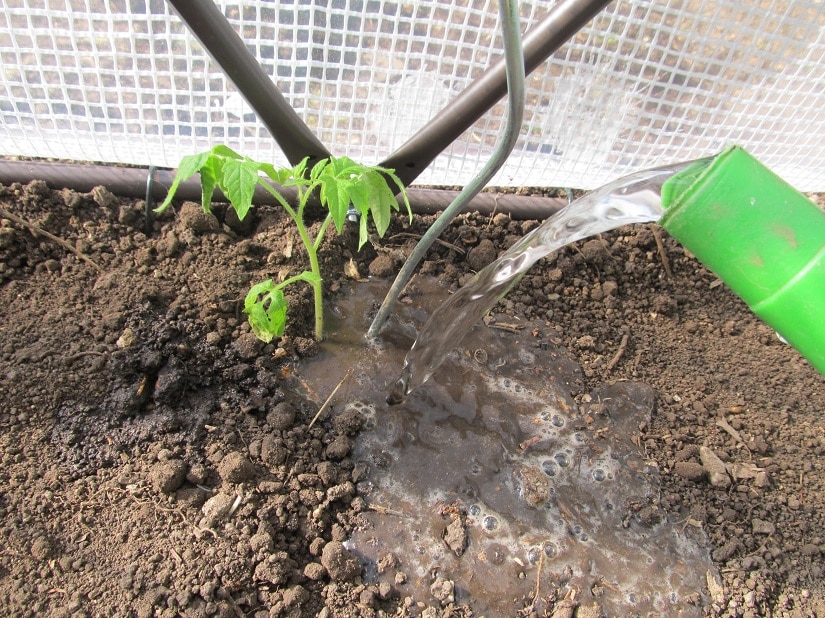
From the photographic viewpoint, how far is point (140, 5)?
130cm

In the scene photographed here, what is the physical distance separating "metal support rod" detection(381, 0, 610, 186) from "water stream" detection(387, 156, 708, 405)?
34 centimetres

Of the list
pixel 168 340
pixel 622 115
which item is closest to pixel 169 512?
pixel 168 340

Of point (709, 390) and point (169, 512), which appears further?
point (709, 390)

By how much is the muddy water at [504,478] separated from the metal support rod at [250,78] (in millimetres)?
387

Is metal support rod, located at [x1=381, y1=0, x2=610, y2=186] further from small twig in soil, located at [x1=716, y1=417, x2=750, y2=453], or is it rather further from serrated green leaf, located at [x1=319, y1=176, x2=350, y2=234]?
small twig in soil, located at [x1=716, y1=417, x2=750, y2=453]

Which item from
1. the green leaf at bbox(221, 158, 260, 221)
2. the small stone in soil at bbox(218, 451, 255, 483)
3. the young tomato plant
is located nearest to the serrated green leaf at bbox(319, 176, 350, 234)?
the young tomato plant

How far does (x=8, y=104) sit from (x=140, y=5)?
1.47 feet

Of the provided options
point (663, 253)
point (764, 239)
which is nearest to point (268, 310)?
point (764, 239)

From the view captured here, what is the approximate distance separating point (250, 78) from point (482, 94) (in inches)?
20.5

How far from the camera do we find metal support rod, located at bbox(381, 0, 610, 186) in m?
1.22

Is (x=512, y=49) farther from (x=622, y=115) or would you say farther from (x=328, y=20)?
(x=622, y=115)

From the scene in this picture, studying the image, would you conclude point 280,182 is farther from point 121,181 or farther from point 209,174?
point 121,181

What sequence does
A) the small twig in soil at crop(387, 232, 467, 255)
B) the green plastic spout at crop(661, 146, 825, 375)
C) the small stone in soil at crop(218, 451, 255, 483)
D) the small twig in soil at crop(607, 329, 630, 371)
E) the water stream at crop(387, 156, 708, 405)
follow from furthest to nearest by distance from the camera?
the small twig in soil at crop(387, 232, 467, 255) < the small twig in soil at crop(607, 329, 630, 371) < the small stone in soil at crop(218, 451, 255, 483) < the water stream at crop(387, 156, 708, 405) < the green plastic spout at crop(661, 146, 825, 375)

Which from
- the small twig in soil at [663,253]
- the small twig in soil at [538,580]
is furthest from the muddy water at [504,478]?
the small twig in soil at [663,253]
